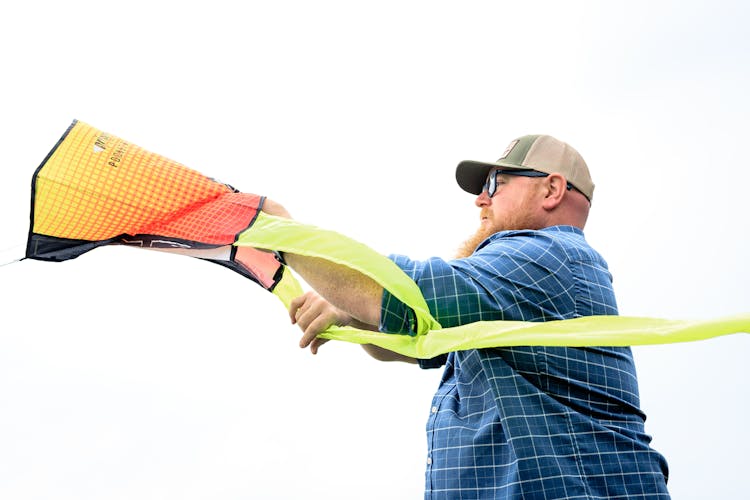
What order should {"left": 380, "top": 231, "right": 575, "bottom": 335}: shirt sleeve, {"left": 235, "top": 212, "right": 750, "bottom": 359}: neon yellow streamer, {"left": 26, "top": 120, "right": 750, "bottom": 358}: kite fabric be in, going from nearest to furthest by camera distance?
{"left": 235, "top": 212, "right": 750, "bottom": 359}: neon yellow streamer
{"left": 380, "top": 231, "right": 575, "bottom": 335}: shirt sleeve
{"left": 26, "top": 120, "right": 750, "bottom": 358}: kite fabric

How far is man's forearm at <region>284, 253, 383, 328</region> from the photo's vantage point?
2.05 m

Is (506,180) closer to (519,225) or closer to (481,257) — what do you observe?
(519,225)

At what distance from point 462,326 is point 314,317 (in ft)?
1.46

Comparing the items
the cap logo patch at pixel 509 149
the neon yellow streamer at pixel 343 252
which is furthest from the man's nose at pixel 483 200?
the neon yellow streamer at pixel 343 252

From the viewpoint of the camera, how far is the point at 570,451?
2.10m

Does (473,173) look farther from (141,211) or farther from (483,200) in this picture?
(141,211)

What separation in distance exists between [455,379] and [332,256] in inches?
24.0

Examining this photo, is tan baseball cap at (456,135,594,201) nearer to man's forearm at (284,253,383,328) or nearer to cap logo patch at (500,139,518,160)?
cap logo patch at (500,139,518,160)

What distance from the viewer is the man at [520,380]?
205 cm

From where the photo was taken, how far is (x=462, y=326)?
2.02m

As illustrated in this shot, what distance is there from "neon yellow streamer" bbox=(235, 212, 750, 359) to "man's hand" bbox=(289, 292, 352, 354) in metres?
0.18

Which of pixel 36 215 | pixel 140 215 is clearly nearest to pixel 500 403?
pixel 140 215

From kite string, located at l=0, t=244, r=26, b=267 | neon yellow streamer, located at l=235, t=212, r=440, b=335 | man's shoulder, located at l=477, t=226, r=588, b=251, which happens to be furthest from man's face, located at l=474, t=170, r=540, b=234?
kite string, located at l=0, t=244, r=26, b=267

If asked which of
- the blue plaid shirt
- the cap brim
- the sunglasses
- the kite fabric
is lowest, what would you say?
the blue plaid shirt
